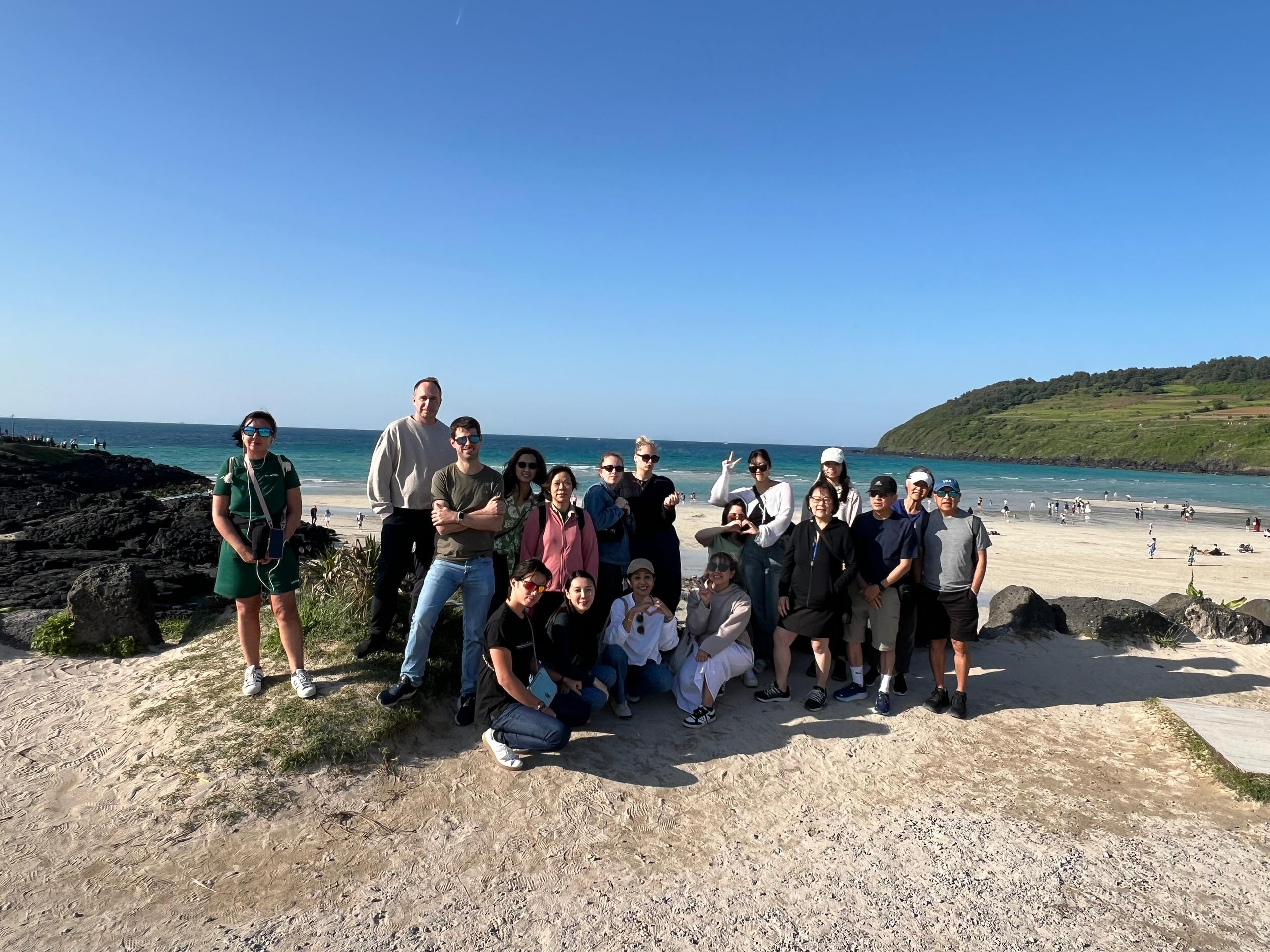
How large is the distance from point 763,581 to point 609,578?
1.48 meters

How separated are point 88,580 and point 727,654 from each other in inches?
243

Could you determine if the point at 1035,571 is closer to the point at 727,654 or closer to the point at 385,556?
the point at 727,654

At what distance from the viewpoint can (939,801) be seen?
4516 millimetres

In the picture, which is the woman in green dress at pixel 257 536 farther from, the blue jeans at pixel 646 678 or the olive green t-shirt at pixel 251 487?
the blue jeans at pixel 646 678

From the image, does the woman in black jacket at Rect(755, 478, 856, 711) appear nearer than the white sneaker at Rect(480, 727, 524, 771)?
No

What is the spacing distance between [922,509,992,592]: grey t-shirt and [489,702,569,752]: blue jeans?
3313 millimetres

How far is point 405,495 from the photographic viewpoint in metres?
5.42

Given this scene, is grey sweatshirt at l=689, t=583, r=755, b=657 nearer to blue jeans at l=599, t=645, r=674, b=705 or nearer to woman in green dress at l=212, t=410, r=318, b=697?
blue jeans at l=599, t=645, r=674, b=705

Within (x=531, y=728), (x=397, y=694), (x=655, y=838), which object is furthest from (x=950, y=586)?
(x=397, y=694)

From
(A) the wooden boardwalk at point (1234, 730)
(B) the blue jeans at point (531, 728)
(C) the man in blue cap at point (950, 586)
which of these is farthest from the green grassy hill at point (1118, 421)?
(B) the blue jeans at point (531, 728)

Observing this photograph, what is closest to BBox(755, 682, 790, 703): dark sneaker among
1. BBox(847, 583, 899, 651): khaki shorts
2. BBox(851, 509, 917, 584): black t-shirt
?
BBox(847, 583, 899, 651): khaki shorts

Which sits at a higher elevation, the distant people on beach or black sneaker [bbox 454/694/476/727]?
the distant people on beach

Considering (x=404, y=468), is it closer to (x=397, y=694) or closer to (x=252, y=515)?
(x=252, y=515)

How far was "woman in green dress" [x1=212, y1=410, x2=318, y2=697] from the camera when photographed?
15.9ft
